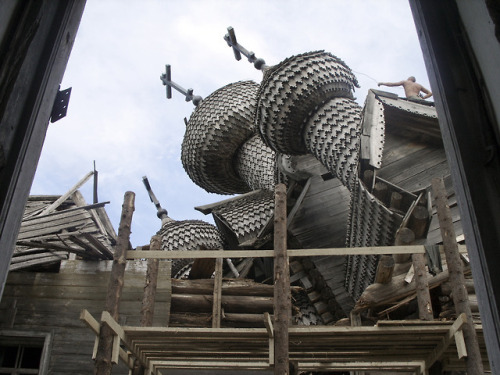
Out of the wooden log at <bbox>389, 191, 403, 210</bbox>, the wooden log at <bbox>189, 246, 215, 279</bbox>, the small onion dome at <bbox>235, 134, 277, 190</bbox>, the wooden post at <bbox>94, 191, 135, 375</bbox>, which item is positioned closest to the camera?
the wooden post at <bbox>94, 191, 135, 375</bbox>

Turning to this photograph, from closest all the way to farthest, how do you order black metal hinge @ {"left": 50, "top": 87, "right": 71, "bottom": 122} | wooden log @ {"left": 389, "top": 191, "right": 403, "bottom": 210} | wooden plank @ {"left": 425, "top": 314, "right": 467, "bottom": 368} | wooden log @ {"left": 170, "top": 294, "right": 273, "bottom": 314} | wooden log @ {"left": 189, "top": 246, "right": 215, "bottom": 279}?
black metal hinge @ {"left": 50, "top": 87, "right": 71, "bottom": 122} < wooden plank @ {"left": 425, "top": 314, "right": 467, "bottom": 368} < wooden log @ {"left": 170, "top": 294, "right": 273, "bottom": 314} < wooden log @ {"left": 189, "top": 246, "right": 215, "bottom": 279} < wooden log @ {"left": 389, "top": 191, "right": 403, "bottom": 210}

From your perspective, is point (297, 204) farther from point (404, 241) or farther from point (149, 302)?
point (149, 302)

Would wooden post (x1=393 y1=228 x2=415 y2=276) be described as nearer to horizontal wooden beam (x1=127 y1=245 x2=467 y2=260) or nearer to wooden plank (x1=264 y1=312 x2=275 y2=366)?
horizontal wooden beam (x1=127 y1=245 x2=467 y2=260)

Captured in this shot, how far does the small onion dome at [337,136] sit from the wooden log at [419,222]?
3842 mm

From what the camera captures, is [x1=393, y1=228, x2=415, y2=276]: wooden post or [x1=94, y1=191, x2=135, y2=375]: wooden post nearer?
[x1=94, y1=191, x2=135, y2=375]: wooden post

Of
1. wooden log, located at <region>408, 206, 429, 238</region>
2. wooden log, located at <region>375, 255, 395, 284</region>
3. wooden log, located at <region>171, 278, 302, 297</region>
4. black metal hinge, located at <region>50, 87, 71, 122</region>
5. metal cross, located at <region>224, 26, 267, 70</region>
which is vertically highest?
metal cross, located at <region>224, 26, 267, 70</region>

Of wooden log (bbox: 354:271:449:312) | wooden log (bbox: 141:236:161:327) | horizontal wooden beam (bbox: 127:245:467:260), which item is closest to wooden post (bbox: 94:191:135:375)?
horizontal wooden beam (bbox: 127:245:467:260)

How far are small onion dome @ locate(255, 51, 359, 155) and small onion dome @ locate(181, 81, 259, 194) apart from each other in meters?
5.31

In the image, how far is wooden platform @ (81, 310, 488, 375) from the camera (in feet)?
23.2

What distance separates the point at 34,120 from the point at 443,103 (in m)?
1.47

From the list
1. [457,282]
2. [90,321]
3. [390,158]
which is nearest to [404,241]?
[457,282]

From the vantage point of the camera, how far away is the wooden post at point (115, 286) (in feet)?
22.5

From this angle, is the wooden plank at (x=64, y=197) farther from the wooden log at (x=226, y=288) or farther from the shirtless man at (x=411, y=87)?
A: the shirtless man at (x=411, y=87)

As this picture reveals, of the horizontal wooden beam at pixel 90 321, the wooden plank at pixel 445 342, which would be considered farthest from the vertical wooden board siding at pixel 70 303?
the wooden plank at pixel 445 342
